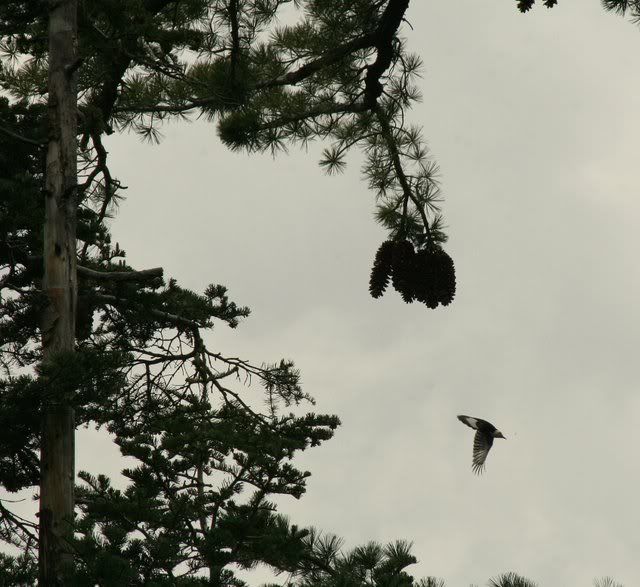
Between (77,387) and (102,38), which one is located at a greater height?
(102,38)

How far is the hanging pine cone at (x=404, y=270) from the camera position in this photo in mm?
8453

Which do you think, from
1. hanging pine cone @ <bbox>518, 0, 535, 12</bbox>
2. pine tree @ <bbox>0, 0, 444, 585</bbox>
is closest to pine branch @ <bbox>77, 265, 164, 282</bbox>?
pine tree @ <bbox>0, 0, 444, 585</bbox>

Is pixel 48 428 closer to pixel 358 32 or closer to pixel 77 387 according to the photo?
pixel 77 387

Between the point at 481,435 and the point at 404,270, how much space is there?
1383mm

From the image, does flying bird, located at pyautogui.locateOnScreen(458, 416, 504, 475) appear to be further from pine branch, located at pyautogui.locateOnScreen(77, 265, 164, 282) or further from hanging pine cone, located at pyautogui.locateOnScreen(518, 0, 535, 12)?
hanging pine cone, located at pyautogui.locateOnScreen(518, 0, 535, 12)

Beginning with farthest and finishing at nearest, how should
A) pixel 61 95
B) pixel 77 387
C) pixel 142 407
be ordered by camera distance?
1. pixel 142 407
2. pixel 61 95
3. pixel 77 387

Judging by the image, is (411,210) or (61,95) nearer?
(61,95)

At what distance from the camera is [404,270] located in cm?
854

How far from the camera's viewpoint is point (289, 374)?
9211mm

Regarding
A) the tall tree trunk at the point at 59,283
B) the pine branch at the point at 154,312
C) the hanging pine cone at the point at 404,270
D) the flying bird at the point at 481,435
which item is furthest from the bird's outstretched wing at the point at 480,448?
the tall tree trunk at the point at 59,283

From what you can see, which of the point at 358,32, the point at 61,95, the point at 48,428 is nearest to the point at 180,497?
the point at 48,428

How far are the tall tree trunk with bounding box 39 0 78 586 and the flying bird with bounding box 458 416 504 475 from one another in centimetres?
305

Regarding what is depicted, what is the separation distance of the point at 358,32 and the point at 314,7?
46cm

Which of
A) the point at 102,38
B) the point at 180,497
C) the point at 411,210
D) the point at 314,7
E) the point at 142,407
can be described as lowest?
the point at 180,497
